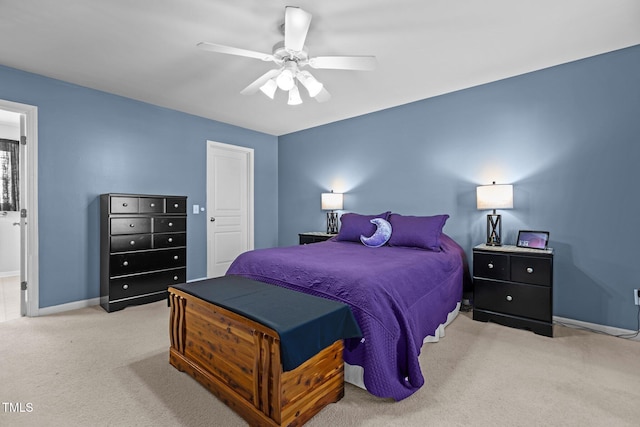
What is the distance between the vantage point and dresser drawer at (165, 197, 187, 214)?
377 cm

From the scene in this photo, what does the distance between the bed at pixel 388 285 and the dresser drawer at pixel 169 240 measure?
1503mm

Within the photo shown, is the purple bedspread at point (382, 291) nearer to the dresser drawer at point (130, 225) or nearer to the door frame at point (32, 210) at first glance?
the dresser drawer at point (130, 225)

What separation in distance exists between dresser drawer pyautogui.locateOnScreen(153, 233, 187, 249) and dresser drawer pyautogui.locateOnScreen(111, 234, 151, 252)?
0.09m

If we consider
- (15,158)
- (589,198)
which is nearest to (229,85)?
(589,198)

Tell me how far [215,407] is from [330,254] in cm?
145

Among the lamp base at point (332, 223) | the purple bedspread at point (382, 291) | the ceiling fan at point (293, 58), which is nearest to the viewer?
the purple bedspread at point (382, 291)

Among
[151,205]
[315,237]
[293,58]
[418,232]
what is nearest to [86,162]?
[151,205]

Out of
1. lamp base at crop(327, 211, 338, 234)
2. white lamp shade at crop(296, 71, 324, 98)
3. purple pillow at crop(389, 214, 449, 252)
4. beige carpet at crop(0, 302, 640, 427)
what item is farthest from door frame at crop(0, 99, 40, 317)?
purple pillow at crop(389, 214, 449, 252)

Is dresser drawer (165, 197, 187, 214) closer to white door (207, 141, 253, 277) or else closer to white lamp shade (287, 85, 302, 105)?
white door (207, 141, 253, 277)

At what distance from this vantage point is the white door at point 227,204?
4.73m

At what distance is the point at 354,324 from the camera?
1732mm

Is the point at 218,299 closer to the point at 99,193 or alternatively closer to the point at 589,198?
the point at 99,193

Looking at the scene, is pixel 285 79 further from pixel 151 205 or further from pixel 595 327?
pixel 595 327

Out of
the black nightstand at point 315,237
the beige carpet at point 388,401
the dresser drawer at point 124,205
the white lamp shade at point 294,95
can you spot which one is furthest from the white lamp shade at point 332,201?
the dresser drawer at point 124,205
